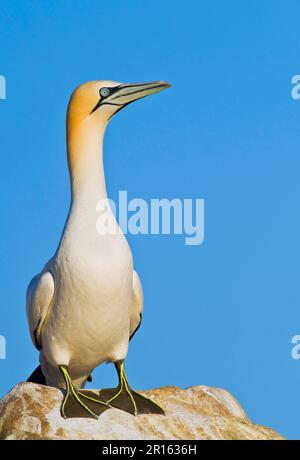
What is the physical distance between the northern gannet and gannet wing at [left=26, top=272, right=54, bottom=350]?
1 centimetres

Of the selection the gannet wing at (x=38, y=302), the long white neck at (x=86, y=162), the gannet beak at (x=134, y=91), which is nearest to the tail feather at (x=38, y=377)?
the gannet wing at (x=38, y=302)

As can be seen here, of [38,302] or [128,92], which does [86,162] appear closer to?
[128,92]

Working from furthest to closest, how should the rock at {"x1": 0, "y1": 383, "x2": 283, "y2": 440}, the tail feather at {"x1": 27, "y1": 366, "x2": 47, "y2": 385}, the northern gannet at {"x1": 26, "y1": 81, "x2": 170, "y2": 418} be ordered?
the tail feather at {"x1": 27, "y1": 366, "x2": 47, "y2": 385} < the northern gannet at {"x1": 26, "y1": 81, "x2": 170, "y2": 418} < the rock at {"x1": 0, "y1": 383, "x2": 283, "y2": 440}

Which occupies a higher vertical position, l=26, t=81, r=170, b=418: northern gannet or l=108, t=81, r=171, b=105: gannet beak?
l=108, t=81, r=171, b=105: gannet beak

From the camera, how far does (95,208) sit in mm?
13680

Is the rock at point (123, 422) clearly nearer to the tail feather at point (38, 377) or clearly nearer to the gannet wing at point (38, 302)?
the gannet wing at point (38, 302)

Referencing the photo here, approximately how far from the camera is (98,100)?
1428cm

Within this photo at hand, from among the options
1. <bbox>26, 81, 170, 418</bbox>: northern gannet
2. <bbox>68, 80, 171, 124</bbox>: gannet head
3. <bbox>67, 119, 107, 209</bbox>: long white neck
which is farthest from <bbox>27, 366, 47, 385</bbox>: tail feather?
<bbox>68, 80, 171, 124</bbox>: gannet head

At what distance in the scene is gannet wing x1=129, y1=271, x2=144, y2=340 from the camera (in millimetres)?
Answer: 14298

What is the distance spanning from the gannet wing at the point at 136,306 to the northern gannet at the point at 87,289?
0.6 inches

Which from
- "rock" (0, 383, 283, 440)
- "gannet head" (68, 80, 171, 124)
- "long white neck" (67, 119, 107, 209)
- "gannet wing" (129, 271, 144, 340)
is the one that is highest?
"gannet head" (68, 80, 171, 124)

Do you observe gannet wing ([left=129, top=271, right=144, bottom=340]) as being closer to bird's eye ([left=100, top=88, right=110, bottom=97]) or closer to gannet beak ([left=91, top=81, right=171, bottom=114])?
gannet beak ([left=91, top=81, right=171, bottom=114])

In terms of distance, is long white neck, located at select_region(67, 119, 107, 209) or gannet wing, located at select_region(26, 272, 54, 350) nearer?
gannet wing, located at select_region(26, 272, 54, 350)
